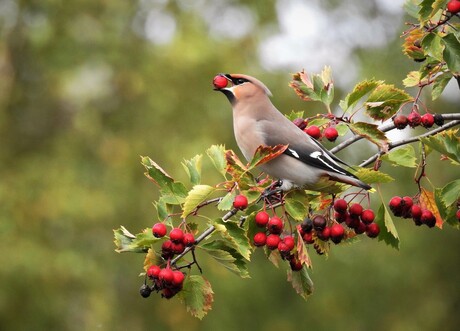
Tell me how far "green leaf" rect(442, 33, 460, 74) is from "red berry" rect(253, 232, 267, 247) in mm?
877

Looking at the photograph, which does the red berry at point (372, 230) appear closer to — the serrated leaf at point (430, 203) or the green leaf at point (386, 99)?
the serrated leaf at point (430, 203)

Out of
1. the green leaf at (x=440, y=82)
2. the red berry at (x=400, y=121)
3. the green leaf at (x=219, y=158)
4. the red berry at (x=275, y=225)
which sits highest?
the green leaf at (x=440, y=82)

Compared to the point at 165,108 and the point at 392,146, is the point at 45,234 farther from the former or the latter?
the point at 392,146

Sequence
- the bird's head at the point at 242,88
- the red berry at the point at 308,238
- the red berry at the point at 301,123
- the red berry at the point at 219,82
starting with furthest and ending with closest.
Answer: the bird's head at the point at 242,88
the red berry at the point at 219,82
the red berry at the point at 301,123
the red berry at the point at 308,238

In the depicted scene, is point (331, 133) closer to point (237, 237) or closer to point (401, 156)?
point (401, 156)

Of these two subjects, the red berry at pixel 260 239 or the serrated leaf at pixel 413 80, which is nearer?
the red berry at pixel 260 239

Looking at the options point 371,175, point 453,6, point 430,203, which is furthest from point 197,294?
point 453,6

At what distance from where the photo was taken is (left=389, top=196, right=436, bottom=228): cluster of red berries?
3.55 meters

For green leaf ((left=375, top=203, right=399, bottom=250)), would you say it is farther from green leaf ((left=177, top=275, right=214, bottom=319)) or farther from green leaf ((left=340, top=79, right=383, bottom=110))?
green leaf ((left=177, top=275, right=214, bottom=319))

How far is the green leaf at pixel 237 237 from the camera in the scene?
314 cm

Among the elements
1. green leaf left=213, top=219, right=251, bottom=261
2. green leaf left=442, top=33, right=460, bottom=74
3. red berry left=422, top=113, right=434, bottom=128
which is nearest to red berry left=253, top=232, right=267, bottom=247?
green leaf left=213, top=219, right=251, bottom=261

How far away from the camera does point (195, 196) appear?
10.4 ft

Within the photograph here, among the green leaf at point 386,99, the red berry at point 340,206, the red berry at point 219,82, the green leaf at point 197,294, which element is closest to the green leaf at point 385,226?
the red berry at point 340,206

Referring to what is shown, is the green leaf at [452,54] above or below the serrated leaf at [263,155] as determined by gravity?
above
